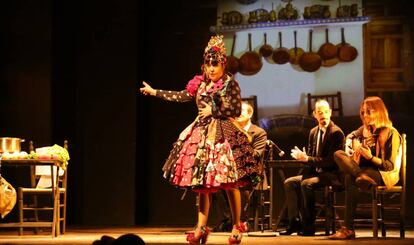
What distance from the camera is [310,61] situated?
8781mm

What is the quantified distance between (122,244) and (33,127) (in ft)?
19.9

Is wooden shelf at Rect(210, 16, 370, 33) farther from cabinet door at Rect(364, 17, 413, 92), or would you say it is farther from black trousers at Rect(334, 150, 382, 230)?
black trousers at Rect(334, 150, 382, 230)

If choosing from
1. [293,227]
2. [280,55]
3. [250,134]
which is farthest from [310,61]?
[293,227]

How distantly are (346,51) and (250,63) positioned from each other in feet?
3.86

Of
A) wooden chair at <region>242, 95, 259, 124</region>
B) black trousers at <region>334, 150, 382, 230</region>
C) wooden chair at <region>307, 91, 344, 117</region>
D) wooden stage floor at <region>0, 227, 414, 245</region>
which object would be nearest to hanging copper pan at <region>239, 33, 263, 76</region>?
wooden chair at <region>242, 95, 259, 124</region>

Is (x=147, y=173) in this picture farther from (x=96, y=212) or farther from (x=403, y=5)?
(x=403, y=5)

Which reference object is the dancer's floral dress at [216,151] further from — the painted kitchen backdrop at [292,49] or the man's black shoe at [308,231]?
the painted kitchen backdrop at [292,49]

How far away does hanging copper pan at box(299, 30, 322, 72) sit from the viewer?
8.75 metres

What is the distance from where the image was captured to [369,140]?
242 inches

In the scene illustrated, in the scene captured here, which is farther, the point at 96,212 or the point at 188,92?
the point at 96,212

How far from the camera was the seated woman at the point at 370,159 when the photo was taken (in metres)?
5.99

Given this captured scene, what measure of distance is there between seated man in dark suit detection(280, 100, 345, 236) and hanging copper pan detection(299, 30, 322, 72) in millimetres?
1968

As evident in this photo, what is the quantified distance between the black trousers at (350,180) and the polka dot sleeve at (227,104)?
43.4 inches

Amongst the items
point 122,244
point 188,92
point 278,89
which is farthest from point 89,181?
point 122,244
